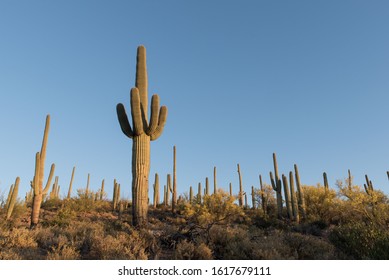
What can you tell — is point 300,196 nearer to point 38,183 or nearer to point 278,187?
point 278,187

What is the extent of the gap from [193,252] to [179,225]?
8403 mm

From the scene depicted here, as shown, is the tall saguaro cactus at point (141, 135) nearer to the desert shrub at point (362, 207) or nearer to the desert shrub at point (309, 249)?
the desert shrub at point (309, 249)

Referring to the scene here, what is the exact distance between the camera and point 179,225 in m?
15.8

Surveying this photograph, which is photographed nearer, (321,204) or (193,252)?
(193,252)

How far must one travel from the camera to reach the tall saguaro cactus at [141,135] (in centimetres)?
1210

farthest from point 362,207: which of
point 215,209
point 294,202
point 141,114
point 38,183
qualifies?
point 38,183

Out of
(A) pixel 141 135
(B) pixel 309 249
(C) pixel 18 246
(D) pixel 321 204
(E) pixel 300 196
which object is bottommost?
(B) pixel 309 249

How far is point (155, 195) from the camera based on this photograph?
23.0m

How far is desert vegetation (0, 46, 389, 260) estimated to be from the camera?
24.8 feet

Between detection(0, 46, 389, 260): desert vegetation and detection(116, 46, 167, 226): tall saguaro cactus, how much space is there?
37 millimetres

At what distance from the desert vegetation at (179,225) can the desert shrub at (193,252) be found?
0.02 meters
